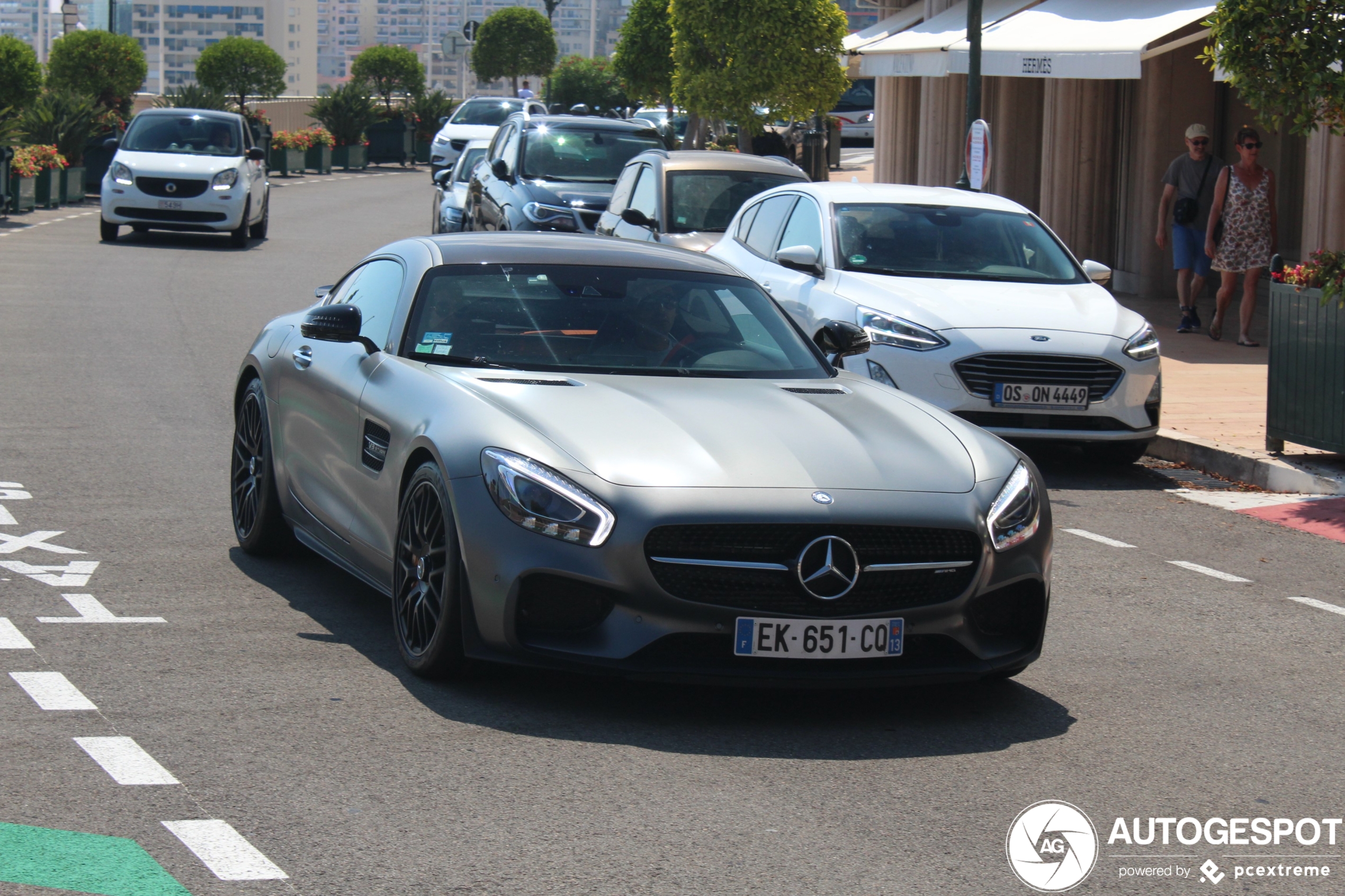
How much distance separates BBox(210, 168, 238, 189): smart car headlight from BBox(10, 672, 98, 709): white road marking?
2052 cm

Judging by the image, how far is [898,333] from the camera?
35.0 ft

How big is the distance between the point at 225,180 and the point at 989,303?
16860 millimetres

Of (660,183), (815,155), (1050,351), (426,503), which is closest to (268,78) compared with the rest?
(815,155)

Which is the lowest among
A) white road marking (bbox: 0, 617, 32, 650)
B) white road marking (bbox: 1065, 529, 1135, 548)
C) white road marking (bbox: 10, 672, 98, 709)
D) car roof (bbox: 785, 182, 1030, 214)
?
white road marking (bbox: 1065, 529, 1135, 548)

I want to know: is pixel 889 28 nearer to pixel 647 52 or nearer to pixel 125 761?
pixel 647 52

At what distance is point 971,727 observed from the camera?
552cm

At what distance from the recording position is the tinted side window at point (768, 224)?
42.1 ft

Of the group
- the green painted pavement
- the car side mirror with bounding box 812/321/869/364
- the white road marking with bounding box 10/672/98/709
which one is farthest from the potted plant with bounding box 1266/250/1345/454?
the green painted pavement

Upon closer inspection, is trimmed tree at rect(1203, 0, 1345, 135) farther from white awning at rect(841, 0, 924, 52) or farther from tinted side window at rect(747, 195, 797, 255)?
white awning at rect(841, 0, 924, 52)

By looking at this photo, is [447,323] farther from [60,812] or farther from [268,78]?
[268,78]

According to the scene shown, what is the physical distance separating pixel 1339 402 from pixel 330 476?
238 inches

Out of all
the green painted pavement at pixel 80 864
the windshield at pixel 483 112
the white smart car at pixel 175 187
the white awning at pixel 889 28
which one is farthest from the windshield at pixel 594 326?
the windshield at pixel 483 112

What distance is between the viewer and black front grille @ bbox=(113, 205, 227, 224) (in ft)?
83.2

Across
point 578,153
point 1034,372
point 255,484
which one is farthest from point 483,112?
point 255,484
